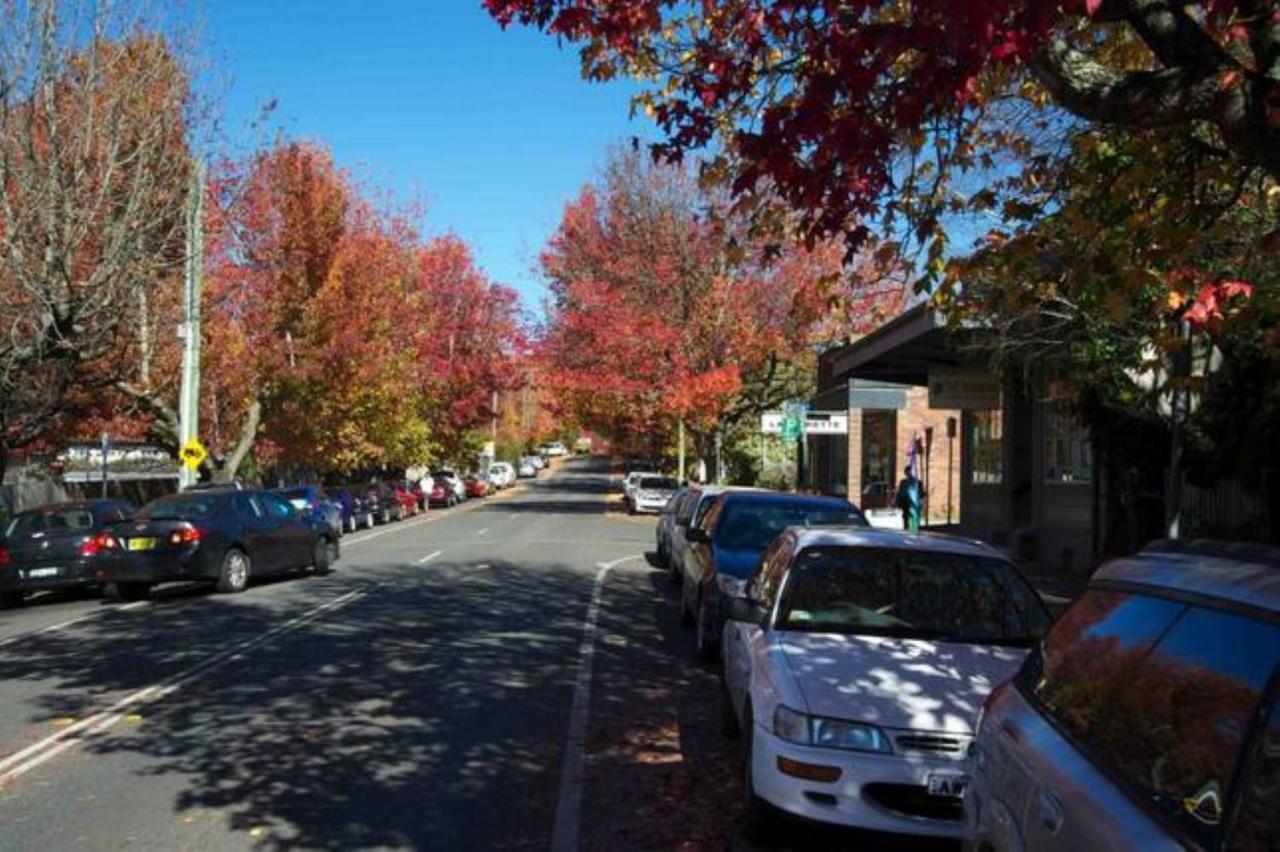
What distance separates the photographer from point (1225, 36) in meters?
5.67

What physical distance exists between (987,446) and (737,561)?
17202 mm

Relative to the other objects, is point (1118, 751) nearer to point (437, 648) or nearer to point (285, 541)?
point (437, 648)

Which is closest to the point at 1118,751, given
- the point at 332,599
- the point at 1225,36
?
the point at 1225,36

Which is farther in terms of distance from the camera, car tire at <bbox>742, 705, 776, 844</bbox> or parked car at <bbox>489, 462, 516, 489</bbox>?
parked car at <bbox>489, 462, 516, 489</bbox>

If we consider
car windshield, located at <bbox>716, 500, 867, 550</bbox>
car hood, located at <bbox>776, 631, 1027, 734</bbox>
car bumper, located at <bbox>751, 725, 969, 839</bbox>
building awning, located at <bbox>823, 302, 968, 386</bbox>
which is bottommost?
car bumper, located at <bbox>751, 725, 969, 839</bbox>

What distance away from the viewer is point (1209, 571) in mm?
3047

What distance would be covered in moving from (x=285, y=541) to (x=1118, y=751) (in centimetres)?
1705

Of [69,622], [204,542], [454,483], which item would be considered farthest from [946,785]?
[454,483]

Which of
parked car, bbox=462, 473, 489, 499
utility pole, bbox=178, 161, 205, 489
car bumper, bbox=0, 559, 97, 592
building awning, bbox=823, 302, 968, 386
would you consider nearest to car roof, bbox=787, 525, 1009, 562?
building awning, bbox=823, 302, 968, 386

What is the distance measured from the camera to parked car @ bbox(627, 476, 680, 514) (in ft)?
147

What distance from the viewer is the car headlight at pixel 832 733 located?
212 inches

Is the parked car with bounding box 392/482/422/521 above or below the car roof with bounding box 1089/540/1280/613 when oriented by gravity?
below

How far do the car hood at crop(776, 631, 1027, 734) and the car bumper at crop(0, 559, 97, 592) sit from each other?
13956 mm

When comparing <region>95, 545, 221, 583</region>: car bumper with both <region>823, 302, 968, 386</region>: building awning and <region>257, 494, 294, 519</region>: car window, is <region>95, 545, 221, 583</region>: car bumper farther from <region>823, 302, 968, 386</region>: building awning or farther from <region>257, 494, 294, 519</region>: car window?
<region>823, 302, 968, 386</region>: building awning
